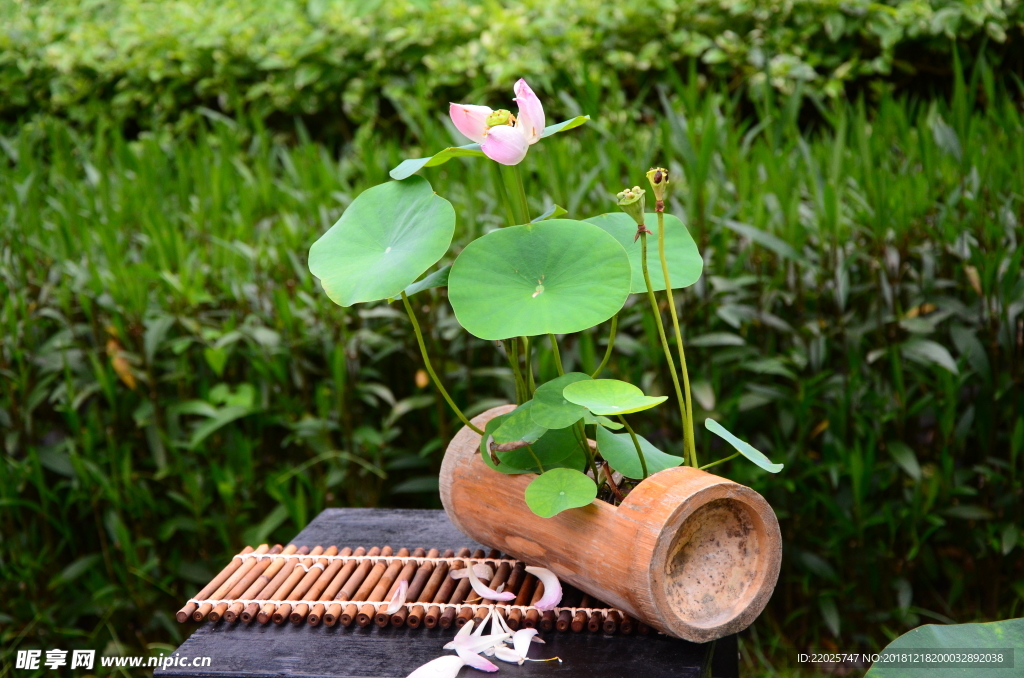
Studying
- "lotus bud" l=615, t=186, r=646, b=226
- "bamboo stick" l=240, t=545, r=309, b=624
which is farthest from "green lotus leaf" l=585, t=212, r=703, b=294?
"bamboo stick" l=240, t=545, r=309, b=624

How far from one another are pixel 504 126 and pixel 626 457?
0.38 m

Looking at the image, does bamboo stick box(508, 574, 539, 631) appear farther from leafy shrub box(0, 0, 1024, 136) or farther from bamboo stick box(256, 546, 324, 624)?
leafy shrub box(0, 0, 1024, 136)

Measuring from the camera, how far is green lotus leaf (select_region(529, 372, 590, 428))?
81 centimetres

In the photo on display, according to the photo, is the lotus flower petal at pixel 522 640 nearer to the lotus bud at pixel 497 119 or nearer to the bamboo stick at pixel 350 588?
the bamboo stick at pixel 350 588

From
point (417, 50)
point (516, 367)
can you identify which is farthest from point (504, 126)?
point (417, 50)

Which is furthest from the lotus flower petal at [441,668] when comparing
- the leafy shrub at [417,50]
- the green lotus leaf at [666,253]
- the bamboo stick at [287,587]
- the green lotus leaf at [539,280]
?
the leafy shrub at [417,50]

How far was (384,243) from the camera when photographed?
0.90 meters

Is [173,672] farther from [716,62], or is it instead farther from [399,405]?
[716,62]

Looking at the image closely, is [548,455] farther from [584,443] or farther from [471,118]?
[471,118]

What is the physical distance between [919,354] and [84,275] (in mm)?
1593

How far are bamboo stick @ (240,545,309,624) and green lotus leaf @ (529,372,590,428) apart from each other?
395 millimetres

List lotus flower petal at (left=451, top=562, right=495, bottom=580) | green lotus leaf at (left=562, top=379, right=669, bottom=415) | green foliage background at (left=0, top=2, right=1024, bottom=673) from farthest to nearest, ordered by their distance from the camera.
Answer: green foliage background at (left=0, top=2, right=1024, bottom=673) → lotus flower petal at (left=451, top=562, right=495, bottom=580) → green lotus leaf at (left=562, top=379, right=669, bottom=415)

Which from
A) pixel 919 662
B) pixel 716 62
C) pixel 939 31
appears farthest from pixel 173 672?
pixel 939 31

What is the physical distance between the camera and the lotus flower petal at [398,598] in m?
0.90
